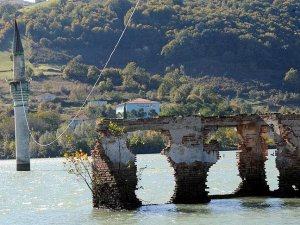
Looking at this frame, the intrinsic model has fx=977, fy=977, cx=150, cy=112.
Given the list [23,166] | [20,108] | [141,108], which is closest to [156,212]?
[23,166]

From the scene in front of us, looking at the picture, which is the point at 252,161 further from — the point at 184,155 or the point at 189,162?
the point at 184,155

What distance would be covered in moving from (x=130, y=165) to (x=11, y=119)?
146208mm

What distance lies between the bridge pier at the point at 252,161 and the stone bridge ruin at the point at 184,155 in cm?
26

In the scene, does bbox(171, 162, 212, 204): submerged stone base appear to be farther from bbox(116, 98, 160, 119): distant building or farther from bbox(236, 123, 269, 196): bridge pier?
bbox(116, 98, 160, 119): distant building

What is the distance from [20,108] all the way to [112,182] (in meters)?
66.1

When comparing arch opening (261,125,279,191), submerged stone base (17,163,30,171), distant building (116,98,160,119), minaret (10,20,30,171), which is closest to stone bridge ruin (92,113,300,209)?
arch opening (261,125,279,191)

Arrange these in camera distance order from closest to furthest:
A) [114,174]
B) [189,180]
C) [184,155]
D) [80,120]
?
[114,174] → [189,180] → [184,155] → [80,120]

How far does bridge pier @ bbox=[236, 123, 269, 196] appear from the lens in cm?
4191

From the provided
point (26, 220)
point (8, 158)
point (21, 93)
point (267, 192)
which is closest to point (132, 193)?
point (26, 220)

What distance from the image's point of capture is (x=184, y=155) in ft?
126

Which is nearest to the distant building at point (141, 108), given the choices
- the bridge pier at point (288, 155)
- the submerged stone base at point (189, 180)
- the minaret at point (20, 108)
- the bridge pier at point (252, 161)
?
the minaret at point (20, 108)

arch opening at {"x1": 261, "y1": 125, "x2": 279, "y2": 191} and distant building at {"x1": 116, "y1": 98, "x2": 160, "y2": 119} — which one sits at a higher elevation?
distant building at {"x1": 116, "y1": 98, "x2": 160, "y2": 119}

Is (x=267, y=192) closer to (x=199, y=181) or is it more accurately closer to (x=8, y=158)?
(x=199, y=181)

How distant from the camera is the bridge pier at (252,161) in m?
41.9
